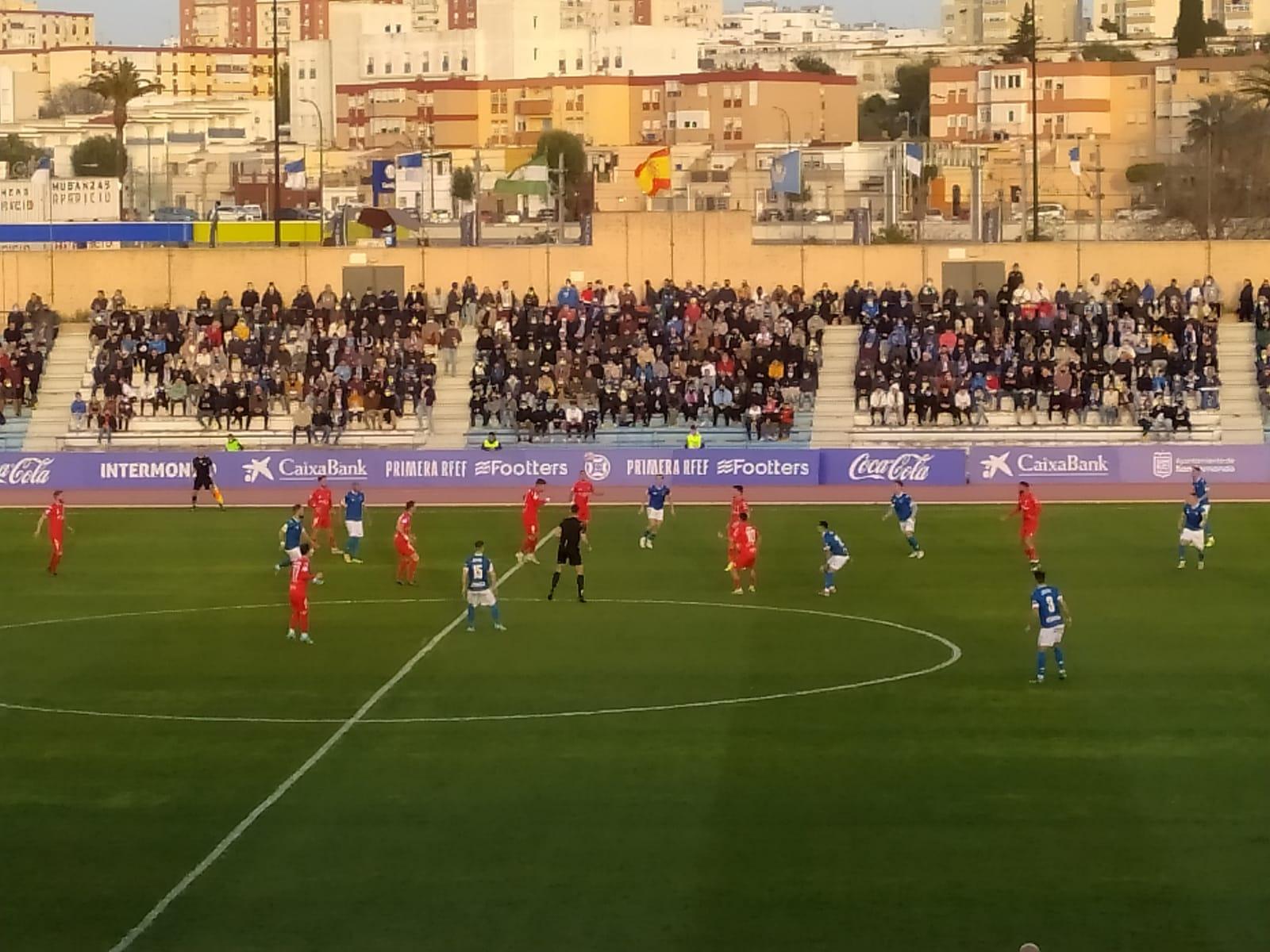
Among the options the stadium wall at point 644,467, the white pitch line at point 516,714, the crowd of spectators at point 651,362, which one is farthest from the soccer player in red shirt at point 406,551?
the crowd of spectators at point 651,362

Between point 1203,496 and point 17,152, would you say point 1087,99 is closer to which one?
point 17,152

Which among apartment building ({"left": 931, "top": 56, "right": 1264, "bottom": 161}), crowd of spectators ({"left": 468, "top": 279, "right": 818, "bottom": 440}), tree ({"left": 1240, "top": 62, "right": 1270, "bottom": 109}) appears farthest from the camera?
apartment building ({"left": 931, "top": 56, "right": 1264, "bottom": 161})

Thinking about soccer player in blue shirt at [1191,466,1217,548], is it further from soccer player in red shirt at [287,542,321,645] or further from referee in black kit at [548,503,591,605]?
soccer player in red shirt at [287,542,321,645]

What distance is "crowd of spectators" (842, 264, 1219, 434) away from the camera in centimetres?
5959

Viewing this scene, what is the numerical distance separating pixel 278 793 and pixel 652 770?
403cm

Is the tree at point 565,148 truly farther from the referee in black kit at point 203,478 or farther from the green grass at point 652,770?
the green grass at point 652,770

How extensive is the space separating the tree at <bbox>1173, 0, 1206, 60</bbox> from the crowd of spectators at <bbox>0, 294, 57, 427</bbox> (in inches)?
5195

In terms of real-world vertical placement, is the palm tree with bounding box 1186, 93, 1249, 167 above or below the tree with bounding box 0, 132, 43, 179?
below

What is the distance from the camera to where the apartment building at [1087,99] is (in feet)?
541

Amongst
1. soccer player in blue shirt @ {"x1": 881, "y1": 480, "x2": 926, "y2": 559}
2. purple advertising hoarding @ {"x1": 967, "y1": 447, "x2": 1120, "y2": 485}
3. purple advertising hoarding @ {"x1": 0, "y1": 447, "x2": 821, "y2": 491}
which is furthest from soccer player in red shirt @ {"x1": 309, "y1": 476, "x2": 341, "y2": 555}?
purple advertising hoarding @ {"x1": 967, "y1": 447, "x2": 1120, "y2": 485}

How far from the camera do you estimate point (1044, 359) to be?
199 ft

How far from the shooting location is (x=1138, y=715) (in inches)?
1073

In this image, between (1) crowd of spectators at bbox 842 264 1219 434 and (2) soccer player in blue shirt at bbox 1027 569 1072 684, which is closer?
(2) soccer player in blue shirt at bbox 1027 569 1072 684

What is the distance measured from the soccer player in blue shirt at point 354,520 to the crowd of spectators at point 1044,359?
2051cm
